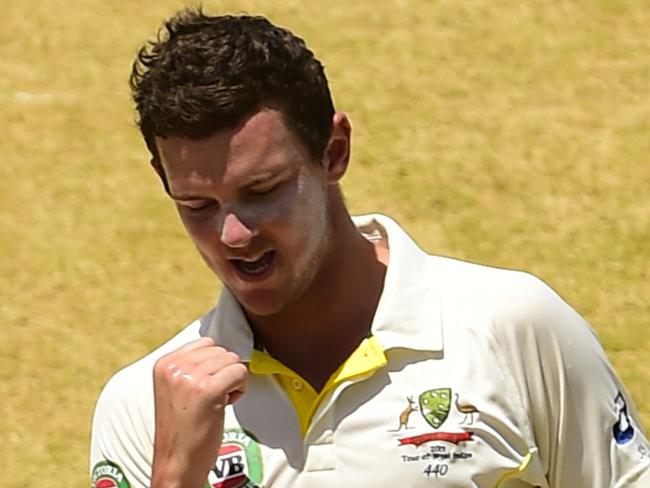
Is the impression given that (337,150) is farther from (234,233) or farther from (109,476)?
(109,476)

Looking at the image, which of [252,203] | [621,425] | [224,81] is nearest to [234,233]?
[252,203]

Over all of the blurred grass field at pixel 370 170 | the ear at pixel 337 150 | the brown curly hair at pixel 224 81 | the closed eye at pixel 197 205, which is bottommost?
the blurred grass field at pixel 370 170

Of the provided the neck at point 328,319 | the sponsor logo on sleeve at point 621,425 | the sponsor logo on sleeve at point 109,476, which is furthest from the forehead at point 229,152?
the sponsor logo on sleeve at point 621,425

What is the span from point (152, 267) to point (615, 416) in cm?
499

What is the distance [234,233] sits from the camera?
2.75 m

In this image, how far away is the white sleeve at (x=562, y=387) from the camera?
2824mm

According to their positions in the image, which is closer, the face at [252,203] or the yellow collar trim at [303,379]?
the face at [252,203]

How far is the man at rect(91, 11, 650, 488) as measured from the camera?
9.11ft

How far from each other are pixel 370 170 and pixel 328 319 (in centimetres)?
544

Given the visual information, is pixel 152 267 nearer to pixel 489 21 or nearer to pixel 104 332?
pixel 104 332

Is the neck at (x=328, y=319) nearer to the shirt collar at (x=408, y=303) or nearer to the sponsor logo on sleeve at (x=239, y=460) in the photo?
the shirt collar at (x=408, y=303)

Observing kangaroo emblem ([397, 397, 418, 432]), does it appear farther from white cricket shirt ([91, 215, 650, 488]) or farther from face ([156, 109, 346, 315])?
face ([156, 109, 346, 315])

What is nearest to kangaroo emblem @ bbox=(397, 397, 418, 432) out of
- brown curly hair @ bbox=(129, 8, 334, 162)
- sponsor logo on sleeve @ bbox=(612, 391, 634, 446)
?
sponsor logo on sleeve @ bbox=(612, 391, 634, 446)

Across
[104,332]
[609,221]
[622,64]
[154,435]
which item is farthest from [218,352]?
[622,64]
